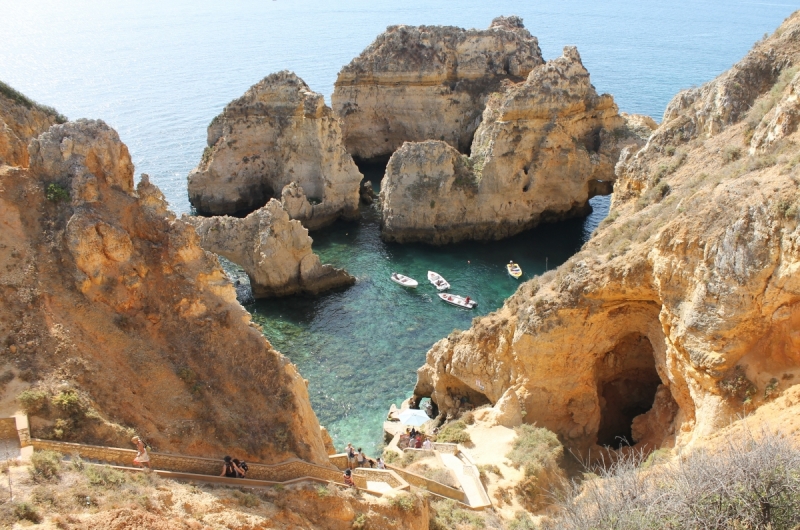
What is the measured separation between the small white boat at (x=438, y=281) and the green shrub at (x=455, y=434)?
57.3 feet

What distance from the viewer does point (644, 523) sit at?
11148mm

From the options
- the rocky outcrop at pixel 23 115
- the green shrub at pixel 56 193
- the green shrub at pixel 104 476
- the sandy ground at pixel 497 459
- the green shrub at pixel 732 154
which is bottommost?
the sandy ground at pixel 497 459

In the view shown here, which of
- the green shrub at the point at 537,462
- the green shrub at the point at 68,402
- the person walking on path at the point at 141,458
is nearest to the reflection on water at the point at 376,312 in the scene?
the green shrub at the point at 537,462

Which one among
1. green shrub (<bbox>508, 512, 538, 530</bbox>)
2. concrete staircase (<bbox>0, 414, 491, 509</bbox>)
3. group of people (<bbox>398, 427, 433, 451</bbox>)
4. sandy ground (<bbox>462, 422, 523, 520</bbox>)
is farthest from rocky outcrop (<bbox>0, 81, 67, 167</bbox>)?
green shrub (<bbox>508, 512, 538, 530</bbox>)

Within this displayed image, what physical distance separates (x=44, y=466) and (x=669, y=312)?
53.7ft

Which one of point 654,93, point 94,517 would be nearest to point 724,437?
point 94,517

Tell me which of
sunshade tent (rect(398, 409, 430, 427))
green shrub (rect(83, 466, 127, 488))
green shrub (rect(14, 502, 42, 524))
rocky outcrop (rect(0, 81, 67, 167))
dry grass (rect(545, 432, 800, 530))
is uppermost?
rocky outcrop (rect(0, 81, 67, 167))

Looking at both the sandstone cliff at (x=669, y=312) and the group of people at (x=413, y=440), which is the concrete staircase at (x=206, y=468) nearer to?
the group of people at (x=413, y=440)

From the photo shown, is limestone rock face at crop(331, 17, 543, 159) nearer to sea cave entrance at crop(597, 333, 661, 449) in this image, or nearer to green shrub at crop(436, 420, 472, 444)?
sea cave entrance at crop(597, 333, 661, 449)

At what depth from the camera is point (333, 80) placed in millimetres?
92875

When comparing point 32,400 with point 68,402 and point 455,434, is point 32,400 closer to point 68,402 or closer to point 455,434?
→ point 68,402

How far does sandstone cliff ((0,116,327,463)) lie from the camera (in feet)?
44.3

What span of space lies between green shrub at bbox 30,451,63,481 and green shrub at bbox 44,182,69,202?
689 cm

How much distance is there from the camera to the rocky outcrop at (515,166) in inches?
Result: 1801
